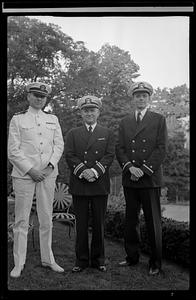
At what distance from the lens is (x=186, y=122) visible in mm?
4543

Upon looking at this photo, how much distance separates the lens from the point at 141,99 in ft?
15.0

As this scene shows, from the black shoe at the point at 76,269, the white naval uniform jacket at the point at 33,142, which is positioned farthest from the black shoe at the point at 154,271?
the white naval uniform jacket at the point at 33,142

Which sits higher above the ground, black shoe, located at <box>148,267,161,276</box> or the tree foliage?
the tree foliage

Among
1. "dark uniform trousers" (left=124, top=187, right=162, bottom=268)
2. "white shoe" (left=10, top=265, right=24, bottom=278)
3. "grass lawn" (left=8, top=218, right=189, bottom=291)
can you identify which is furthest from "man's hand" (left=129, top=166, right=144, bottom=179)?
"white shoe" (left=10, top=265, right=24, bottom=278)

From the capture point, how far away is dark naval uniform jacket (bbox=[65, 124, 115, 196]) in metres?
4.46

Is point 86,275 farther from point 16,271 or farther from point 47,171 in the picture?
point 47,171

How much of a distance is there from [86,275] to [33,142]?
153cm

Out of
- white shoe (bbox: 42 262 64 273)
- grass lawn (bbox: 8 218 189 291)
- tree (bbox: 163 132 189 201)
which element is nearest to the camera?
grass lawn (bbox: 8 218 189 291)

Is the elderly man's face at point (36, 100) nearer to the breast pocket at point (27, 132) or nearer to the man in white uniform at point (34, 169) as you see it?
the man in white uniform at point (34, 169)

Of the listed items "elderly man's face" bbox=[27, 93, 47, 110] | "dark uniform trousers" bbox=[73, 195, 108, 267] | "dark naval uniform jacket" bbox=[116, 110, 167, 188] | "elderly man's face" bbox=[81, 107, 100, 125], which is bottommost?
"dark uniform trousers" bbox=[73, 195, 108, 267]

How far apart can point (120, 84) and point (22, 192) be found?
1.62m

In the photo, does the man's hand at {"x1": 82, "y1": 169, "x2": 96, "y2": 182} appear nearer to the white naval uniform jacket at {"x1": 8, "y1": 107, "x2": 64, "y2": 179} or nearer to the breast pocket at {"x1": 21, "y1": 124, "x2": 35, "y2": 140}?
the white naval uniform jacket at {"x1": 8, "y1": 107, "x2": 64, "y2": 179}
